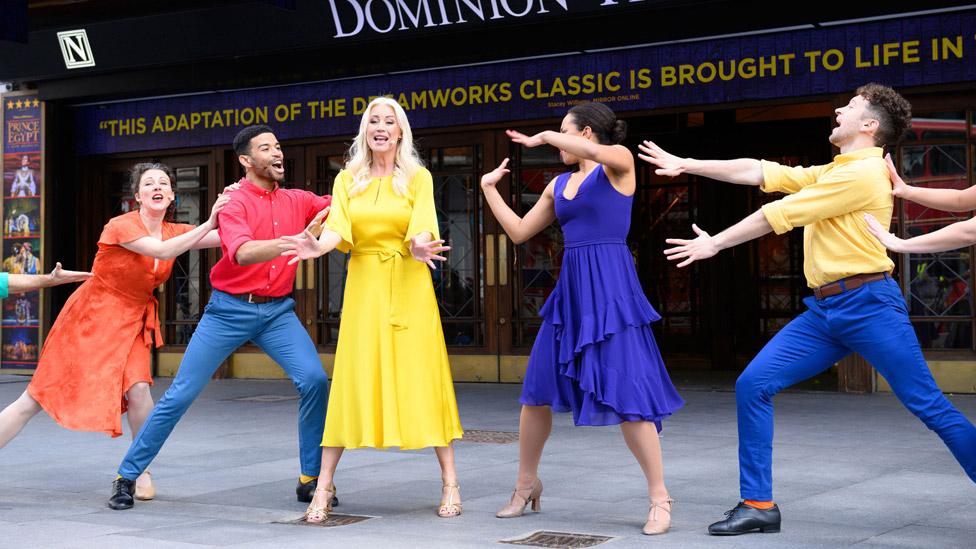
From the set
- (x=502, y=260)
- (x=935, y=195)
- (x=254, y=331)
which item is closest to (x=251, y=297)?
(x=254, y=331)

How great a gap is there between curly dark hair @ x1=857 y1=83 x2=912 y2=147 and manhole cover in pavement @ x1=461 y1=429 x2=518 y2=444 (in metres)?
3.89

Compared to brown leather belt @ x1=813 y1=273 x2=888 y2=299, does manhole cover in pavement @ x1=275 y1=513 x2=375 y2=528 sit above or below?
below

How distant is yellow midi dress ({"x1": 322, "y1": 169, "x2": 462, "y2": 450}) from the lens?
18.3 ft

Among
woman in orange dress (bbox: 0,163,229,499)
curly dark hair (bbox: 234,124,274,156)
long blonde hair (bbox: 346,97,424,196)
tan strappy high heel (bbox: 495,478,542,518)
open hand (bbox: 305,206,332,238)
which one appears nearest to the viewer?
tan strappy high heel (bbox: 495,478,542,518)

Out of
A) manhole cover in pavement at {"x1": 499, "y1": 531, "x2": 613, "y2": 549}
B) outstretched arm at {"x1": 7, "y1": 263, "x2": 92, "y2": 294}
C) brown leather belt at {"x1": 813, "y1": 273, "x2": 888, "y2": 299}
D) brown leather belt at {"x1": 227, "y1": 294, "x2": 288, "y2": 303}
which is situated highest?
outstretched arm at {"x1": 7, "y1": 263, "x2": 92, "y2": 294}

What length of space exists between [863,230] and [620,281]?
3.33 ft

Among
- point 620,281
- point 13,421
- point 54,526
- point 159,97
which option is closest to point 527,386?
point 620,281

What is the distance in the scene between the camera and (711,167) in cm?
504

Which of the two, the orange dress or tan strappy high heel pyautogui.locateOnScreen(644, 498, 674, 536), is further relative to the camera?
the orange dress

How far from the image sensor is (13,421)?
6.34 metres

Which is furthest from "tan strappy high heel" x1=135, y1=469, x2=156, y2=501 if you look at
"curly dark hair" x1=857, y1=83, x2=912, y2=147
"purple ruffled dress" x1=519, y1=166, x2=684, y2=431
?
"curly dark hair" x1=857, y1=83, x2=912, y2=147

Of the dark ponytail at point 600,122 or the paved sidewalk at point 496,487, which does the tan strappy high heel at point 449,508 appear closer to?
the paved sidewalk at point 496,487

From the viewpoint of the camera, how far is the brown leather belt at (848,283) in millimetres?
4844

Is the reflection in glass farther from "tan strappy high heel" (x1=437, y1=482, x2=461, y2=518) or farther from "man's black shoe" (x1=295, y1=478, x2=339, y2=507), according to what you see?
"tan strappy high heel" (x1=437, y1=482, x2=461, y2=518)
